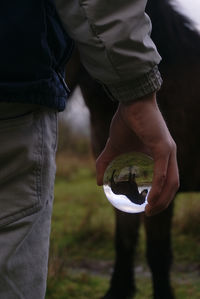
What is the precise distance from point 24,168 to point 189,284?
6.67 ft

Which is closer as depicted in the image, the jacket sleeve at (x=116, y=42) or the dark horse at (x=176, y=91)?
the jacket sleeve at (x=116, y=42)

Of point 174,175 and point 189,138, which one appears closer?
point 174,175

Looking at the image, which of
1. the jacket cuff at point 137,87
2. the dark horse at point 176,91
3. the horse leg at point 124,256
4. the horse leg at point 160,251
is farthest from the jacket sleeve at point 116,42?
the horse leg at point 124,256

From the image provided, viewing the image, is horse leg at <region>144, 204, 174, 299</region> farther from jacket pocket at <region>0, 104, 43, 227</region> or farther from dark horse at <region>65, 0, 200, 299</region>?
jacket pocket at <region>0, 104, 43, 227</region>

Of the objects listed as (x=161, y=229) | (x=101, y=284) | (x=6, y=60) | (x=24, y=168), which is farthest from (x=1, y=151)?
(x=101, y=284)

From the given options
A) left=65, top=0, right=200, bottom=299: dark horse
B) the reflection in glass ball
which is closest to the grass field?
left=65, top=0, right=200, bottom=299: dark horse

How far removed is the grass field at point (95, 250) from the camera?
108 inches

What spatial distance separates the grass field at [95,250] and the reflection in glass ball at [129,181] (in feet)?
5.44

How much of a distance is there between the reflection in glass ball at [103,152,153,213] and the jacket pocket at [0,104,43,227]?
0.16 metres

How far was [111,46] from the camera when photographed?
0.93 meters

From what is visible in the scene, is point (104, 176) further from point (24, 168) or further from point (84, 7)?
point (84, 7)

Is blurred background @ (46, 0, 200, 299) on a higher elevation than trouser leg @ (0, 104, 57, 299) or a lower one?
lower

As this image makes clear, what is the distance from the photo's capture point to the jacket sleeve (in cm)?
92

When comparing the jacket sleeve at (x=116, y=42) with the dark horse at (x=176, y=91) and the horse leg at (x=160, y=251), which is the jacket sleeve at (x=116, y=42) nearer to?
the dark horse at (x=176, y=91)
